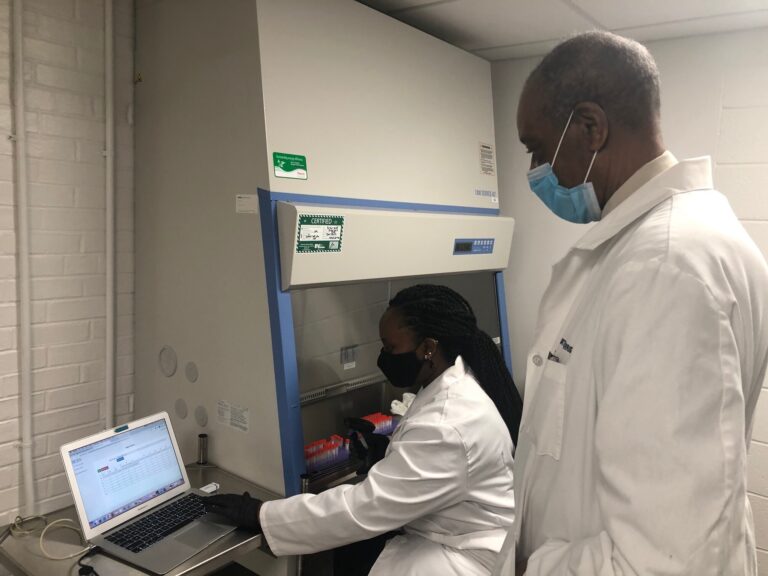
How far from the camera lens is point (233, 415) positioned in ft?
5.63

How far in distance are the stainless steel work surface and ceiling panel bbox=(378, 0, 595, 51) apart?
1.66 meters

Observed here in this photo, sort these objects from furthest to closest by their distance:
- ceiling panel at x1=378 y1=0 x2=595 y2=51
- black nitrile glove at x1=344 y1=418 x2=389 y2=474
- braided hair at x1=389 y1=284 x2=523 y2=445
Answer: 1. ceiling panel at x1=378 y1=0 x2=595 y2=51
2. black nitrile glove at x1=344 y1=418 x2=389 y2=474
3. braided hair at x1=389 y1=284 x2=523 y2=445

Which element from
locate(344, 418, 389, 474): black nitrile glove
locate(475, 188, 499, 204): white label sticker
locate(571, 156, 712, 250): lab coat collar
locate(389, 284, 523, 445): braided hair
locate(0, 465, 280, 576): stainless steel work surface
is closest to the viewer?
locate(571, 156, 712, 250): lab coat collar

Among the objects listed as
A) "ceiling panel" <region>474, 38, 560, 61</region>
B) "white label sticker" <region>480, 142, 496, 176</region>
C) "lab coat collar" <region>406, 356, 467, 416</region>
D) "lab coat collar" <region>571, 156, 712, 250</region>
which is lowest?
"lab coat collar" <region>406, 356, 467, 416</region>

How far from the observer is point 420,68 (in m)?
2.00

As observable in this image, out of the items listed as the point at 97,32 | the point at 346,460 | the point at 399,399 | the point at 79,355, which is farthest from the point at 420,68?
the point at 79,355

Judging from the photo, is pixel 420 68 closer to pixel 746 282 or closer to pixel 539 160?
pixel 539 160

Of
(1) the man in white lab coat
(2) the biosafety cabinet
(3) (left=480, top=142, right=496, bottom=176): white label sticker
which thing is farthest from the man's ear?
(3) (left=480, top=142, right=496, bottom=176): white label sticker

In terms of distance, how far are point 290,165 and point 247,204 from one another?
160mm

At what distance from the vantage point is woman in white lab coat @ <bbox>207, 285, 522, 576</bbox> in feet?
4.58

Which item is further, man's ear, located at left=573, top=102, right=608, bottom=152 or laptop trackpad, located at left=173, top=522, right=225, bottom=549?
laptop trackpad, located at left=173, top=522, right=225, bottom=549

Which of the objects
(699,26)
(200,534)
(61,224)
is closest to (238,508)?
(200,534)

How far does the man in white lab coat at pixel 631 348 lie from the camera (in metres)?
0.69

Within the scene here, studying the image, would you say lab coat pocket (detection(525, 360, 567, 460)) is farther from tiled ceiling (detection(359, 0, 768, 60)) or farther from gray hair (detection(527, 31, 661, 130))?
tiled ceiling (detection(359, 0, 768, 60))
